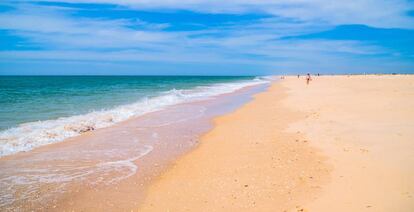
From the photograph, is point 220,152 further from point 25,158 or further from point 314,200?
point 25,158

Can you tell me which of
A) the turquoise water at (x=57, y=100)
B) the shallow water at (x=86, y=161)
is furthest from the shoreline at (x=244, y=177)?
the turquoise water at (x=57, y=100)

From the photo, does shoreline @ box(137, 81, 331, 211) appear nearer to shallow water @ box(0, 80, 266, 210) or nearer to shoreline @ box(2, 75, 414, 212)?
shoreline @ box(2, 75, 414, 212)

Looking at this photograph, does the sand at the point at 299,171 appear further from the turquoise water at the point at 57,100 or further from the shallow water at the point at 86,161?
the turquoise water at the point at 57,100

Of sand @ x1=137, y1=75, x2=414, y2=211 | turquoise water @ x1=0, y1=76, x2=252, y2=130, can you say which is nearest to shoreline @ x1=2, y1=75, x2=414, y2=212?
sand @ x1=137, y1=75, x2=414, y2=211

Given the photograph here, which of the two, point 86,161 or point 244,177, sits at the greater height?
point 244,177

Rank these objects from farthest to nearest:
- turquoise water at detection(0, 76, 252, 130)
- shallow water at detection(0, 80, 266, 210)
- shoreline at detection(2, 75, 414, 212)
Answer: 1. turquoise water at detection(0, 76, 252, 130)
2. shallow water at detection(0, 80, 266, 210)
3. shoreline at detection(2, 75, 414, 212)

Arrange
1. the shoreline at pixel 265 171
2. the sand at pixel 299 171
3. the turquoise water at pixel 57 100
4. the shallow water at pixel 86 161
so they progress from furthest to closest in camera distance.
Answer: the turquoise water at pixel 57 100 < the shallow water at pixel 86 161 < the shoreline at pixel 265 171 < the sand at pixel 299 171

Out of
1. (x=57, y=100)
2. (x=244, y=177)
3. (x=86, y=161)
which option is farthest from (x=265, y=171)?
(x=57, y=100)

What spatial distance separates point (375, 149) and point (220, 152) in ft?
12.8

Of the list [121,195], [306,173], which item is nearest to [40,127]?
[121,195]

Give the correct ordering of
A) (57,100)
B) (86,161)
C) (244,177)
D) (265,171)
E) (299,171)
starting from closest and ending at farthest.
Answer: (244,177), (299,171), (265,171), (86,161), (57,100)

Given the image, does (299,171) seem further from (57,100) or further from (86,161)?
(57,100)

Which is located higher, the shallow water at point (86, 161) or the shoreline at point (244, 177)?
the shoreline at point (244, 177)

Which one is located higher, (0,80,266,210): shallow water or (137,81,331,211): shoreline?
(137,81,331,211): shoreline
